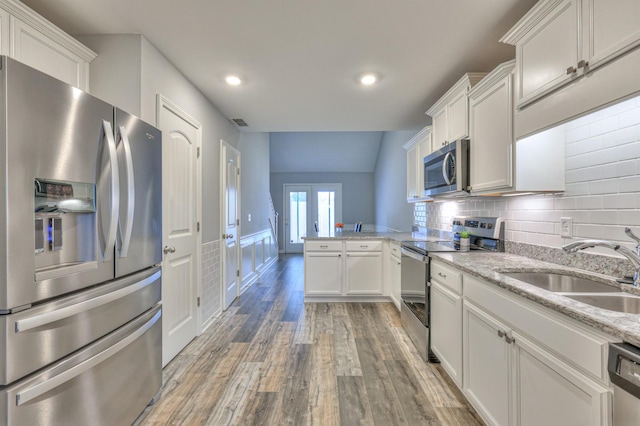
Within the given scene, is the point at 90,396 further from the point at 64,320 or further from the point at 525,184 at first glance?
the point at 525,184

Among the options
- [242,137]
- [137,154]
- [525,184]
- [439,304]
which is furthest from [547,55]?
[242,137]

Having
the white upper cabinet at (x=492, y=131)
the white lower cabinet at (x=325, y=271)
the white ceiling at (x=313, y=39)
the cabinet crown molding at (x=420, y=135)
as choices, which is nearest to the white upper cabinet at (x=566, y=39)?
the white upper cabinet at (x=492, y=131)

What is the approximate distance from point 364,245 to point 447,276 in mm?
1822

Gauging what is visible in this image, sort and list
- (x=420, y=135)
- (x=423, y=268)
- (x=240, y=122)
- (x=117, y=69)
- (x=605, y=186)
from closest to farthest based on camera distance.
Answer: (x=605, y=186) < (x=117, y=69) < (x=423, y=268) < (x=420, y=135) < (x=240, y=122)

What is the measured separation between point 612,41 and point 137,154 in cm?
223

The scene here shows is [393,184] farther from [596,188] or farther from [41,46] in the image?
[41,46]

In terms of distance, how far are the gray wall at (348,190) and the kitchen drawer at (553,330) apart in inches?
268

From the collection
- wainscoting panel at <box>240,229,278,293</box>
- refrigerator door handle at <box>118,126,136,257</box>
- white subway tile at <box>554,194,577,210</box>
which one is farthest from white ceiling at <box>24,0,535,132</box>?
wainscoting panel at <box>240,229,278,293</box>

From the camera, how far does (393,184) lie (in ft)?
19.1

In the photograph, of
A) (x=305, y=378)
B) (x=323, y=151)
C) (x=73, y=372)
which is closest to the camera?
(x=73, y=372)

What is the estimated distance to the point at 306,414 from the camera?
5.81 ft

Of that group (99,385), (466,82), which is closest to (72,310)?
(99,385)

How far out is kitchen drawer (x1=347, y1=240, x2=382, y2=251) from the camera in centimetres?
384

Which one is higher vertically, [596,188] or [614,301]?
[596,188]
